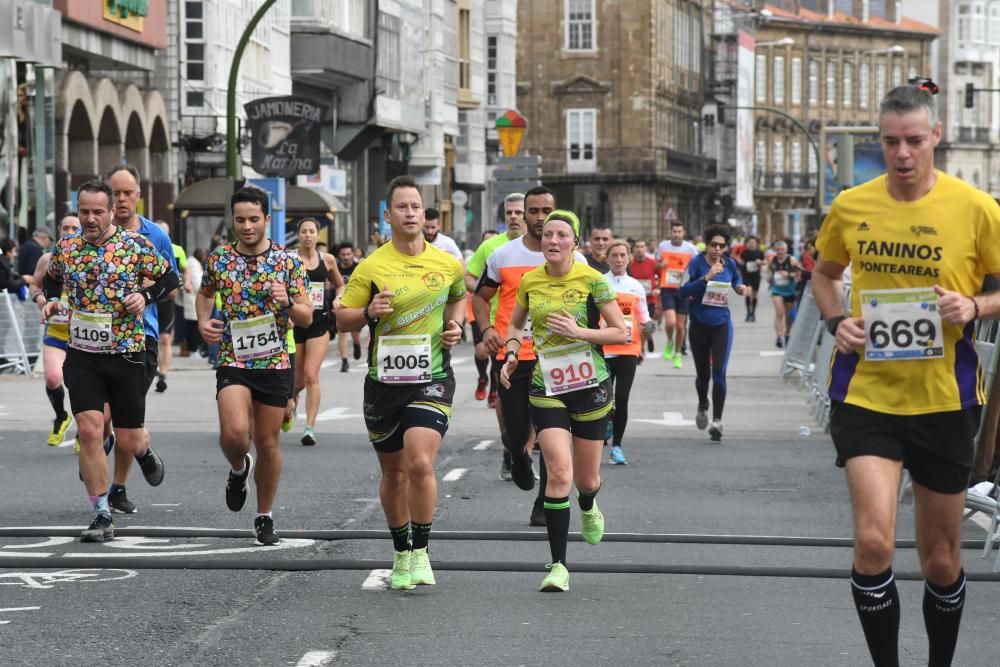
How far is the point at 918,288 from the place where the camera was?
260 inches

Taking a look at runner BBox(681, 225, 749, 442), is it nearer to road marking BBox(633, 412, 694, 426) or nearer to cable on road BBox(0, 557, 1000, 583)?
road marking BBox(633, 412, 694, 426)

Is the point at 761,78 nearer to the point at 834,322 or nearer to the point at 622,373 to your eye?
the point at 622,373

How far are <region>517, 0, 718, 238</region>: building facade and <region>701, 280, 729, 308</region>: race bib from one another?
8651cm

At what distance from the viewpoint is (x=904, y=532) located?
11.6 metres

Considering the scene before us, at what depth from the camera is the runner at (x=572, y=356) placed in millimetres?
9781

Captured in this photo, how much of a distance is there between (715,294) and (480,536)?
22.8 feet

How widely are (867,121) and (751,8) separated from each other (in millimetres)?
23109

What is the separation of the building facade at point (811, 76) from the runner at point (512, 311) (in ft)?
393

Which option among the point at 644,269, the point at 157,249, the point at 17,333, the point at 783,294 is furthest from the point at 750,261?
the point at 157,249

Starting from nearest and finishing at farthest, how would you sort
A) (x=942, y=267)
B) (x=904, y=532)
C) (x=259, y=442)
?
(x=942, y=267)
(x=259, y=442)
(x=904, y=532)

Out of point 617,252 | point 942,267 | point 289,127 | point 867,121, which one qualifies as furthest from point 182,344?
point 867,121

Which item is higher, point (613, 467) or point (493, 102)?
point (493, 102)

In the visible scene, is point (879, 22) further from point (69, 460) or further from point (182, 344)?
point (69, 460)

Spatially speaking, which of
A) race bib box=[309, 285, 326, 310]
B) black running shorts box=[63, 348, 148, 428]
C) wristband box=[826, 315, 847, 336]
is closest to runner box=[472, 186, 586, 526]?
black running shorts box=[63, 348, 148, 428]
